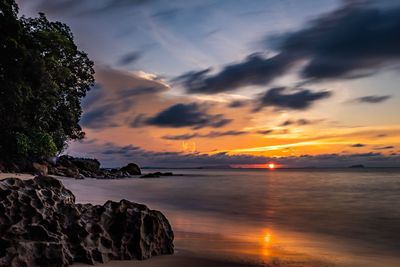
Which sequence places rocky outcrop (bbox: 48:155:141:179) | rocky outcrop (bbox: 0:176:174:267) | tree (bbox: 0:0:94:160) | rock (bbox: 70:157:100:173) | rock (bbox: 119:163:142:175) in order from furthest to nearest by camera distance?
1. rock (bbox: 119:163:142:175)
2. rock (bbox: 70:157:100:173)
3. rocky outcrop (bbox: 48:155:141:179)
4. tree (bbox: 0:0:94:160)
5. rocky outcrop (bbox: 0:176:174:267)

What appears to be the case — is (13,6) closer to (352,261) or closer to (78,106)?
(78,106)

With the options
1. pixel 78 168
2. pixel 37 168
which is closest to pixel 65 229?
pixel 37 168

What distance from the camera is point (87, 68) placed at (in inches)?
1539

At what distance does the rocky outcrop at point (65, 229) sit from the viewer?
16.2 feet

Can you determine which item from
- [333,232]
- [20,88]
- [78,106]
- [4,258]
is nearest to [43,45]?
[78,106]

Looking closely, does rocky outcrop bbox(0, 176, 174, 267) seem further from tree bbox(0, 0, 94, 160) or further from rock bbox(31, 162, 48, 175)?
rock bbox(31, 162, 48, 175)

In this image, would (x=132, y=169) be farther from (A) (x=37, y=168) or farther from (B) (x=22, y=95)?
(B) (x=22, y=95)

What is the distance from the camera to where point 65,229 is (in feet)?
18.4

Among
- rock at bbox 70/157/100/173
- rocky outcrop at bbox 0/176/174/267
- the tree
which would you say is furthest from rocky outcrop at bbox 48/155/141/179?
rocky outcrop at bbox 0/176/174/267

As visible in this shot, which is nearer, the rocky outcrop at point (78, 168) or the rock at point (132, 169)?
the rocky outcrop at point (78, 168)

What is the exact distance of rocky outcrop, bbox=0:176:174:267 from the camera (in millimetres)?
4945

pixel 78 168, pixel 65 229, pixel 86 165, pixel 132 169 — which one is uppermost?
pixel 86 165

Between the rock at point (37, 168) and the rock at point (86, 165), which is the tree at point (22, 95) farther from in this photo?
the rock at point (86, 165)

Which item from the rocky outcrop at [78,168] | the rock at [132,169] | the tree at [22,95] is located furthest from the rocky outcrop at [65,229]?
the rock at [132,169]
